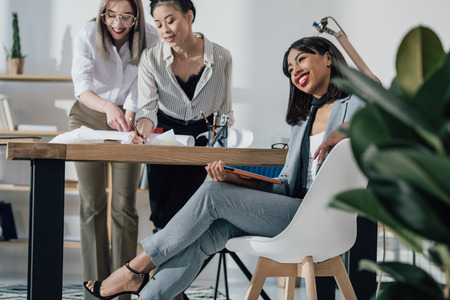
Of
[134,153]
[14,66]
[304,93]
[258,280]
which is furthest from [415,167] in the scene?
[14,66]

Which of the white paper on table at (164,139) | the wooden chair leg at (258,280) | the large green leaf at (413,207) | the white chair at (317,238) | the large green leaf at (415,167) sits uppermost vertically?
the large green leaf at (415,167)

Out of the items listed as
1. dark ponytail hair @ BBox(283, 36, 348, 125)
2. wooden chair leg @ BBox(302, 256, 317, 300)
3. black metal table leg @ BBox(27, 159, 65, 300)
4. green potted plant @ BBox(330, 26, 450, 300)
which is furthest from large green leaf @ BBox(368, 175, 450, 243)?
dark ponytail hair @ BBox(283, 36, 348, 125)

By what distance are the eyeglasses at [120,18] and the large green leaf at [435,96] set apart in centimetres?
224

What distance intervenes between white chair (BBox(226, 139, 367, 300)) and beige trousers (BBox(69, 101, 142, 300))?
1.13 meters

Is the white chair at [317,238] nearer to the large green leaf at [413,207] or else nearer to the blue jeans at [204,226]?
the blue jeans at [204,226]

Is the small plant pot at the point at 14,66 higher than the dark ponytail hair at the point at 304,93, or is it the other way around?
the dark ponytail hair at the point at 304,93

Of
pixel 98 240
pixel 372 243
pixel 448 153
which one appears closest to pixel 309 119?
pixel 372 243

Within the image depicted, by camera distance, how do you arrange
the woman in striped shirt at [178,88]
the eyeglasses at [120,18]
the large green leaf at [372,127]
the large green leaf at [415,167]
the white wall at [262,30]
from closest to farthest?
the large green leaf at [415,167] → the large green leaf at [372,127] → the woman in striped shirt at [178,88] → the eyeglasses at [120,18] → the white wall at [262,30]

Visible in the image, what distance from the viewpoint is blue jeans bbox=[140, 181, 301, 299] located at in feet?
5.93

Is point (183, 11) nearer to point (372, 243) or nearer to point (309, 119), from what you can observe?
point (309, 119)

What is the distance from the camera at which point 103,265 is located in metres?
2.82

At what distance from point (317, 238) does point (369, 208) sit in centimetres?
103

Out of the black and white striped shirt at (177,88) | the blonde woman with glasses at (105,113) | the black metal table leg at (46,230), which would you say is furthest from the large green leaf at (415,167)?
the blonde woman with glasses at (105,113)

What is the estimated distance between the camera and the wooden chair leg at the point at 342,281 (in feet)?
5.81
